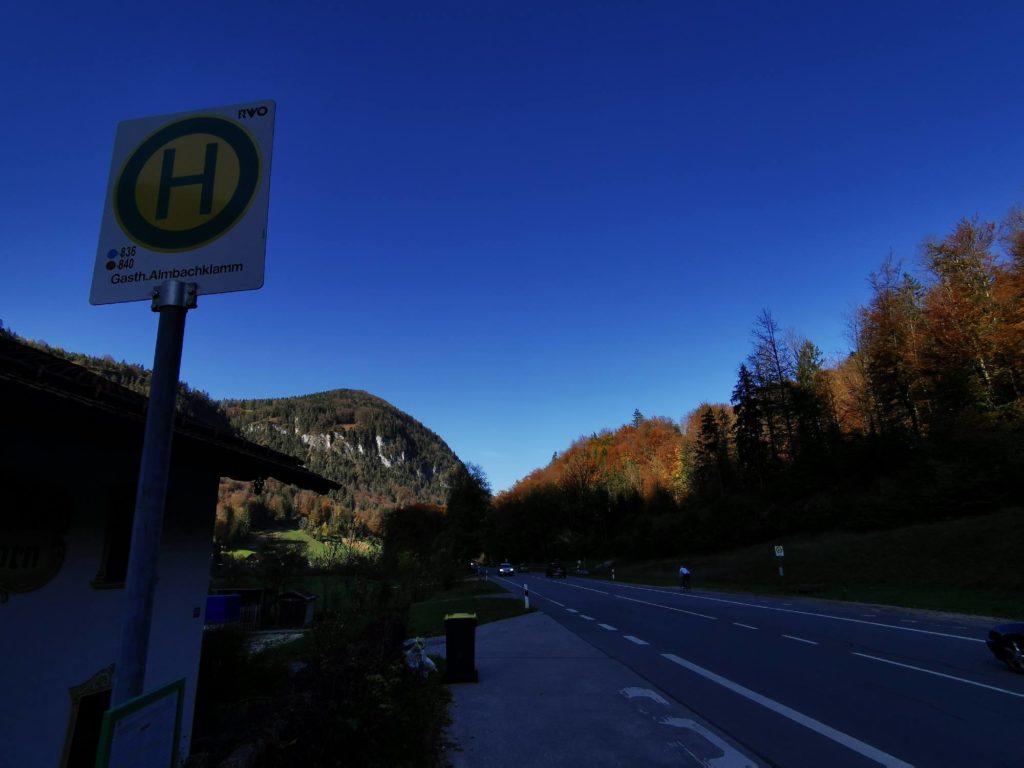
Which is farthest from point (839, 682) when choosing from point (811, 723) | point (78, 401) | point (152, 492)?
point (78, 401)

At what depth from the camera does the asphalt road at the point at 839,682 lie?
5.69 metres

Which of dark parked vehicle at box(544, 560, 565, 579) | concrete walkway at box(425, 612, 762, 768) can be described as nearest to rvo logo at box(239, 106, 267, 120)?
concrete walkway at box(425, 612, 762, 768)

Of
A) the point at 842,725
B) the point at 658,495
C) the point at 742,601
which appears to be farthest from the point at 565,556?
the point at 842,725

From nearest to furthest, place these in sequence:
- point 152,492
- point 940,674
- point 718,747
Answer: point 152,492 → point 718,747 → point 940,674

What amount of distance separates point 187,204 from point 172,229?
118 millimetres

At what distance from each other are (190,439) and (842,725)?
308 inches

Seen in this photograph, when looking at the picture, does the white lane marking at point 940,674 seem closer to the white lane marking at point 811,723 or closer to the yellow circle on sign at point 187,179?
the white lane marking at point 811,723

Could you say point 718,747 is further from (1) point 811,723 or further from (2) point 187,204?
(2) point 187,204

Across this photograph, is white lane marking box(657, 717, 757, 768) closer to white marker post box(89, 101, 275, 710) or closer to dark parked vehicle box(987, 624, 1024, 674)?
white marker post box(89, 101, 275, 710)

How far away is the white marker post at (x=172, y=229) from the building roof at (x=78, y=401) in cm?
61

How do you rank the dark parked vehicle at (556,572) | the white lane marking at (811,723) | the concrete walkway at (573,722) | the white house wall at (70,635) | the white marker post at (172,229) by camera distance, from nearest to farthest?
the white marker post at (172,229) → the white house wall at (70,635) → the white lane marking at (811,723) → the concrete walkway at (573,722) → the dark parked vehicle at (556,572)

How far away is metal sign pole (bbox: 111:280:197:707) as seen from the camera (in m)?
1.58

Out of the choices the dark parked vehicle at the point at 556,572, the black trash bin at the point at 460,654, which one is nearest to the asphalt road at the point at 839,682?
the black trash bin at the point at 460,654

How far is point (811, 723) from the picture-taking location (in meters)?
6.48
